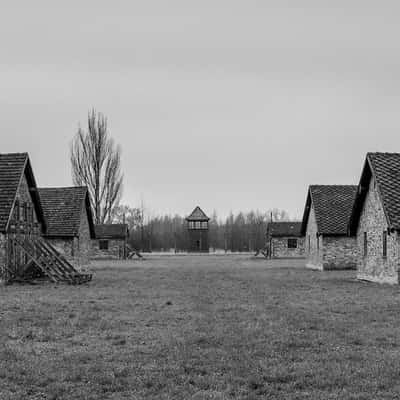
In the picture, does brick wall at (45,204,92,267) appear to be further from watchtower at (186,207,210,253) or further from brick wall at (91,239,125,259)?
watchtower at (186,207,210,253)

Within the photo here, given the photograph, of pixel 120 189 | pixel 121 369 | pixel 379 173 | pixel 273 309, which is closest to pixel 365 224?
pixel 379 173

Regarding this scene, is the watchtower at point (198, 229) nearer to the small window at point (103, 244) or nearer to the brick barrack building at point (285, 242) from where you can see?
the brick barrack building at point (285, 242)

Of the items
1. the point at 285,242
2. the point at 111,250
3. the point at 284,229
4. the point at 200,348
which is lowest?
the point at 200,348

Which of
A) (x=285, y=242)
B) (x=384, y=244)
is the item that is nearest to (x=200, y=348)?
(x=384, y=244)

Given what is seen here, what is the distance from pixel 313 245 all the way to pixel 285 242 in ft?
76.6

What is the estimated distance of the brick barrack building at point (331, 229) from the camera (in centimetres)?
3700

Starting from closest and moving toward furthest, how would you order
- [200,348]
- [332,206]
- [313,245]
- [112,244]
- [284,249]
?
[200,348]
[332,206]
[313,245]
[112,244]
[284,249]

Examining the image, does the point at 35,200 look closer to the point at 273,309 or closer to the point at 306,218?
the point at 273,309

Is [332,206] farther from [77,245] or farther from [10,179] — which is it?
[10,179]

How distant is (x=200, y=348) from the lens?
9633 mm

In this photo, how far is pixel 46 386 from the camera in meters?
7.25

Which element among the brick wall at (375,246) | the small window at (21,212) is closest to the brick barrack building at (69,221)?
the small window at (21,212)

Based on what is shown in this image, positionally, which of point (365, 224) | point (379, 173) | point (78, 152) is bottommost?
point (365, 224)

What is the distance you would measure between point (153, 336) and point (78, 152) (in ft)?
174
